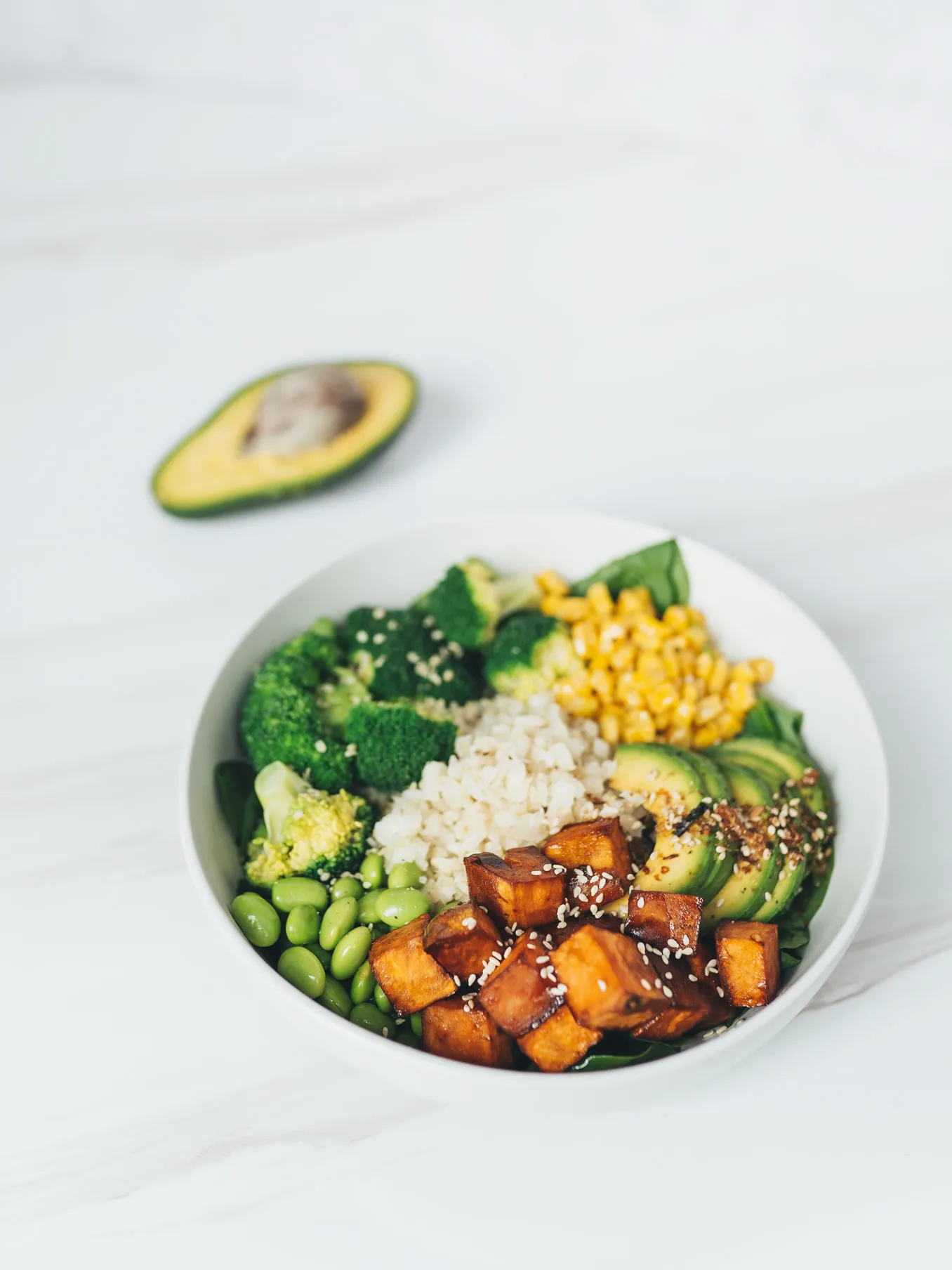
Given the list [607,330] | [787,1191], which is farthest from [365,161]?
[787,1191]

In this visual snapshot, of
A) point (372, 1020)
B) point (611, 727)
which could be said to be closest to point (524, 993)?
point (372, 1020)

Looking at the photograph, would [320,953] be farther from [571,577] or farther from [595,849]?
[571,577]

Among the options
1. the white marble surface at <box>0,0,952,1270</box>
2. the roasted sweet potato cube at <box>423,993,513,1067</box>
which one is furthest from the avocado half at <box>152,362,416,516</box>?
the roasted sweet potato cube at <box>423,993,513,1067</box>

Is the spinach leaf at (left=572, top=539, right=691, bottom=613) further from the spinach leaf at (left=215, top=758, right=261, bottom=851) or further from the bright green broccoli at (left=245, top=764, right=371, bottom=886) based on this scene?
the spinach leaf at (left=215, top=758, right=261, bottom=851)

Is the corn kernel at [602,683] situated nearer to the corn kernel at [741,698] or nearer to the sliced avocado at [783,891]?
the corn kernel at [741,698]

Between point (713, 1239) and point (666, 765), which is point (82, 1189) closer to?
point (713, 1239)

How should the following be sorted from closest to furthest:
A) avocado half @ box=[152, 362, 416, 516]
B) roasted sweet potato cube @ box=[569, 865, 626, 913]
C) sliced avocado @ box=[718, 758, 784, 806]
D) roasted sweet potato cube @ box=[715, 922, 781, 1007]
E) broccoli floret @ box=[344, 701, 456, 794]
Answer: roasted sweet potato cube @ box=[715, 922, 781, 1007], roasted sweet potato cube @ box=[569, 865, 626, 913], sliced avocado @ box=[718, 758, 784, 806], broccoli floret @ box=[344, 701, 456, 794], avocado half @ box=[152, 362, 416, 516]

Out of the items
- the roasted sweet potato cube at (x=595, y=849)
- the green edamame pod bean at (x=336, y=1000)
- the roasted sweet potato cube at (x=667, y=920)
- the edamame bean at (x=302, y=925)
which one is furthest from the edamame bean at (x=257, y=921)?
the roasted sweet potato cube at (x=667, y=920)
